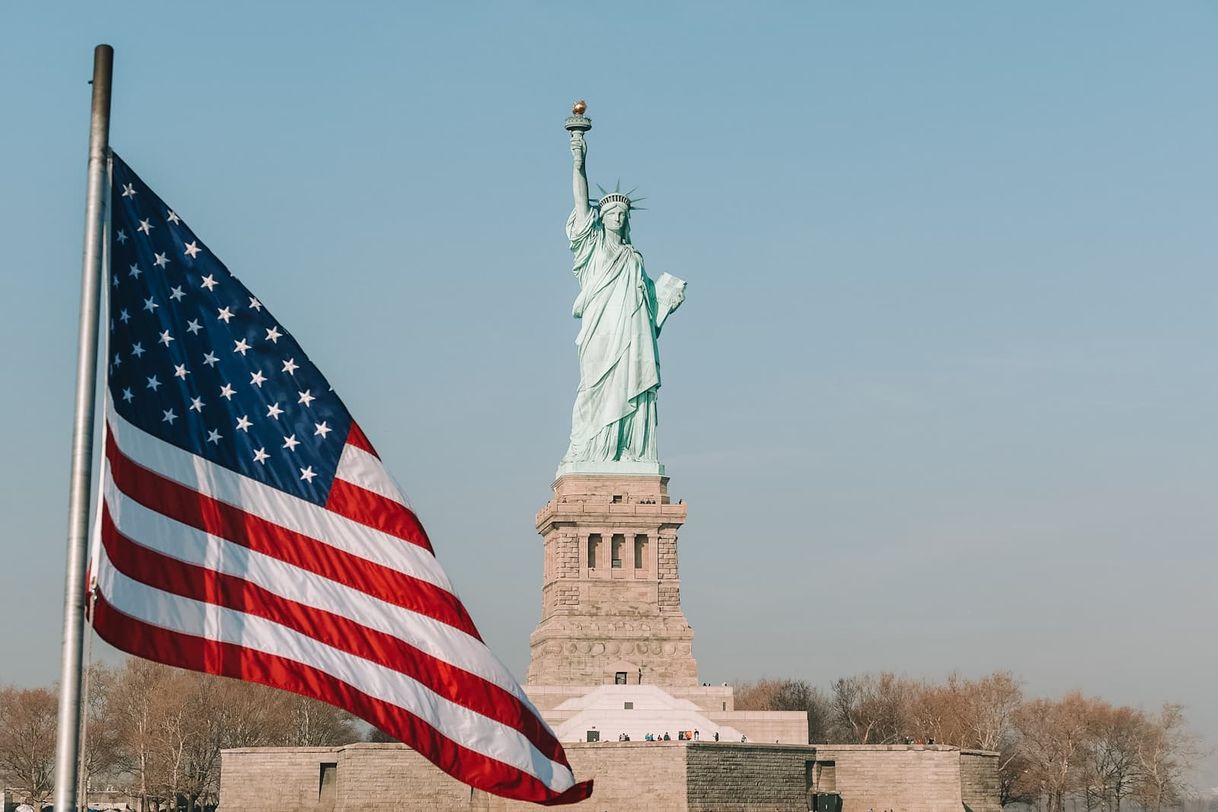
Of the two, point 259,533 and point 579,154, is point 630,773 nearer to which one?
point 579,154

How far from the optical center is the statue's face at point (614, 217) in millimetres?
60062

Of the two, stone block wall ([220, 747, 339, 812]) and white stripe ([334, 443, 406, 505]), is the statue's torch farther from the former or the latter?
white stripe ([334, 443, 406, 505])

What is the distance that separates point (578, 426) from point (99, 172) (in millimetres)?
51174

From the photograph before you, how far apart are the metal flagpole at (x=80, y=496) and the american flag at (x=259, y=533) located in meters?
0.54

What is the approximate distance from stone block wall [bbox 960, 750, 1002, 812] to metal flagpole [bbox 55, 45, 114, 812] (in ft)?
149

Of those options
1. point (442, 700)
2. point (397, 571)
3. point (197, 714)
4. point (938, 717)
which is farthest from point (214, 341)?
point (938, 717)

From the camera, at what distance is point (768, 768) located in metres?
50.9

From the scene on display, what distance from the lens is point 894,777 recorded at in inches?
2071

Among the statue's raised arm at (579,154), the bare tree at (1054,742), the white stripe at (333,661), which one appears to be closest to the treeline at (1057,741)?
the bare tree at (1054,742)

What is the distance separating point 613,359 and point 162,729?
21.7 metres

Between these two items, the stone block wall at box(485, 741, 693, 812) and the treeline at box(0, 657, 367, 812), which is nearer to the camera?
the stone block wall at box(485, 741, 693, 812)

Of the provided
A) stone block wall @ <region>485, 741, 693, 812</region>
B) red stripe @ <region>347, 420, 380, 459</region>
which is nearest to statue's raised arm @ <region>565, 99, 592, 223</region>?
stone block wall @ <region>485, 741, 693, 812</region>

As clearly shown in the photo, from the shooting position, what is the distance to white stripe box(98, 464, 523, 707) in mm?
9977

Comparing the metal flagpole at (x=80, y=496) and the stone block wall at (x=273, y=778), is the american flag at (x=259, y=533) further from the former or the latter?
the stone block wall at (x=273, y=778)
